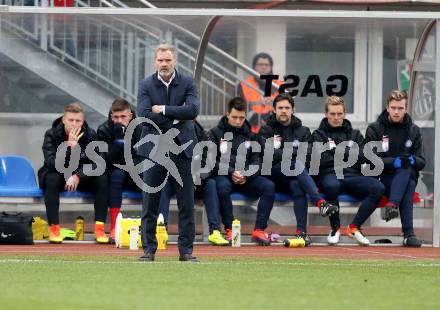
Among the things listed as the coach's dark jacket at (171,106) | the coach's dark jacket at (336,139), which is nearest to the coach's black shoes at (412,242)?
the coach's dark jacket at (336,139)

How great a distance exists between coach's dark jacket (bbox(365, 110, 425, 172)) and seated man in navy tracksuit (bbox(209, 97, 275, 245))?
1.36 metres

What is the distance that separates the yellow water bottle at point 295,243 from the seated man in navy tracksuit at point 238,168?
36 cm

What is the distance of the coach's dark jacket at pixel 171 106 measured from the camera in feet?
40.3

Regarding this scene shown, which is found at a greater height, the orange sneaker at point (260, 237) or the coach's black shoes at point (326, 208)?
the coach's black shoes at point (326, 208)

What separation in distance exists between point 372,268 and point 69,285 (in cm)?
311

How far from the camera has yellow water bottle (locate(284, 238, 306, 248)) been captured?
16.0m

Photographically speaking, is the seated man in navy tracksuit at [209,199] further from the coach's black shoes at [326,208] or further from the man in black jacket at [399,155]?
the man in black jacket at [399,155]

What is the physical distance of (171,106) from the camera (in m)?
12.3

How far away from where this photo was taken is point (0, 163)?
1662cm

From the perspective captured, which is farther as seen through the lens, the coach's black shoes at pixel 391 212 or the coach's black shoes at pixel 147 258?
the coach's black shoes at pixel 391 212

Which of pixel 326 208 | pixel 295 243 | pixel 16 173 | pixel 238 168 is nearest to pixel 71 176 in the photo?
pixel 16 173

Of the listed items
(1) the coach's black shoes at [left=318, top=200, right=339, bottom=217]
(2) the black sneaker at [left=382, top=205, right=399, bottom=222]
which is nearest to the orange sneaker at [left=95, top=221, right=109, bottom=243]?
(1) the coach's black shoes at [left=318, top=200, right=339, bottom=217]

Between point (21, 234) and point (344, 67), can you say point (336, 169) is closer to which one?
point (344, 67)

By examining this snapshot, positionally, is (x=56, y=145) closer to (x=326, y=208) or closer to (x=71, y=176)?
(x=71, y=176)
